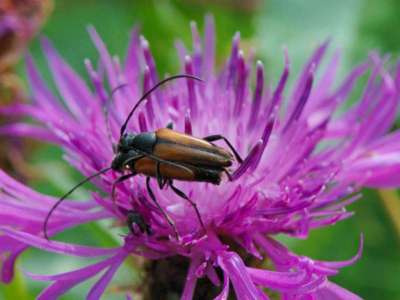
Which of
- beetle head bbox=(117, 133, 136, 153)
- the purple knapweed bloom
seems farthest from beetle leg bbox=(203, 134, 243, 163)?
beetle head bbox=(117, 133, 136, 153)

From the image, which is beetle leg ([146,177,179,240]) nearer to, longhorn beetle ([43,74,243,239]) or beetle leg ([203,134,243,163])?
longhorn beetle ([43,74,243,239])

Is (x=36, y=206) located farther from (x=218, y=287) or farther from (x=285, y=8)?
(x=285, y=8)

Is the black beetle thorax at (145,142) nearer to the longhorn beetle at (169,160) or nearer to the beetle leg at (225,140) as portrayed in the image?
the longhorn beetle at (169,160)

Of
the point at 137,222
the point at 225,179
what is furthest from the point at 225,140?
the point at 137,222

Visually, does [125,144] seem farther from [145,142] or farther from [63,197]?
[63,197]

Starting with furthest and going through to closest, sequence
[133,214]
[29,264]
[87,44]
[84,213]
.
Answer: [87,44], [29,264], [84,213], [133,214]

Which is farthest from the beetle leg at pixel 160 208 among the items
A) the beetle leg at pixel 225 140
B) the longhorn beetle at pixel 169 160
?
the beetle leg at pixel 225 140

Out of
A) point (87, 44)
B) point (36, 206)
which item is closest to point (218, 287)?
point (36, 206)
